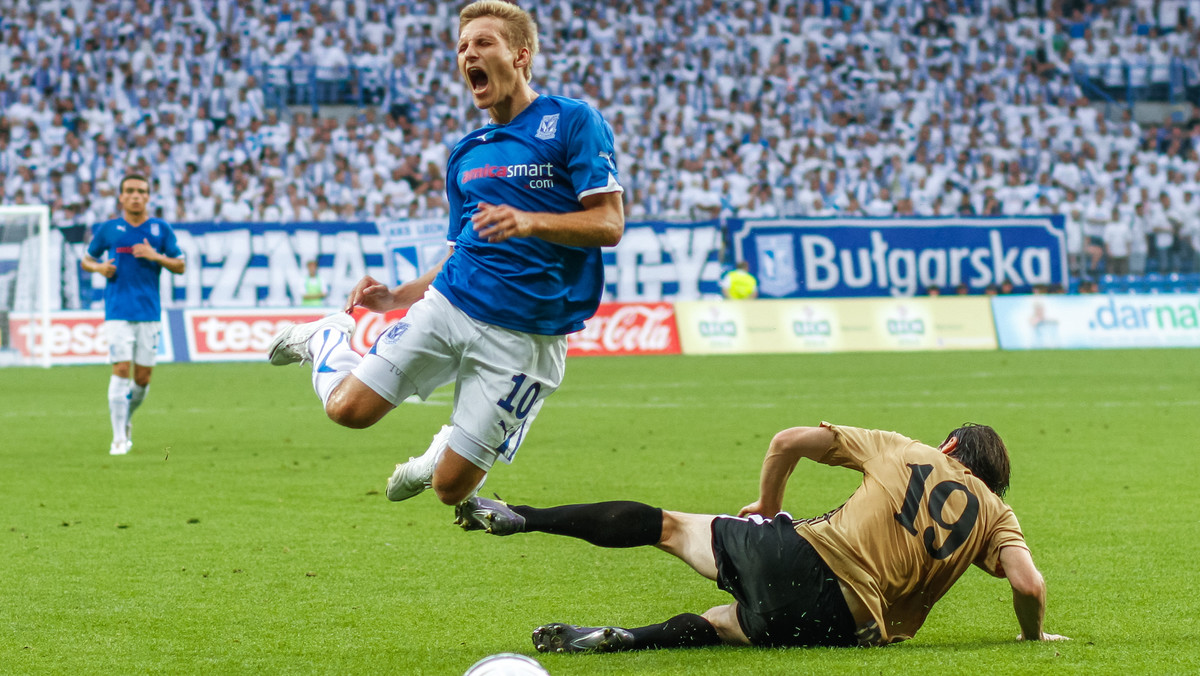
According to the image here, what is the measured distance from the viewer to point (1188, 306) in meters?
24.3

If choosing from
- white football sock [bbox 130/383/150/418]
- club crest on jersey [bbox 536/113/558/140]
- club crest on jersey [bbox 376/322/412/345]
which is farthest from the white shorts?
white football sock [bbox 130/383/150/418]

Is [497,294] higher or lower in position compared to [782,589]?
higher

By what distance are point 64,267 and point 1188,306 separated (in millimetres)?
19559

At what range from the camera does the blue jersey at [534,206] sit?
5.02 meters

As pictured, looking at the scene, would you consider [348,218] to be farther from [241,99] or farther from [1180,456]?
[1180,456]

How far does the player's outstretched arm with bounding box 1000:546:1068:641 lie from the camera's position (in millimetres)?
4699

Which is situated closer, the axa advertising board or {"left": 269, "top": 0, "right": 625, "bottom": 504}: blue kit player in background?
{"left": 269, "top": 0, "right": 625, "bottom": 504}: blue kit player in background

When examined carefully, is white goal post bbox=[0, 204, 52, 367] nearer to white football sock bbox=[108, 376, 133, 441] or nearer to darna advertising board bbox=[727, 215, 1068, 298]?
white football sock bbox=[108, 376, 133, 441]

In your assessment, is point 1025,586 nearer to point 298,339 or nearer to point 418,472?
point 418,472

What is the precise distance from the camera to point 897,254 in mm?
25531

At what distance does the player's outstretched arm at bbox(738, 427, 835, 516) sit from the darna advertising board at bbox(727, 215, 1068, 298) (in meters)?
19.8

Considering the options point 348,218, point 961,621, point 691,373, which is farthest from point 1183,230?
point 961,621

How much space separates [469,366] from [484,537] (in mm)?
2642

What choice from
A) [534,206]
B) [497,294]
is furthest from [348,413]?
[534,206]
